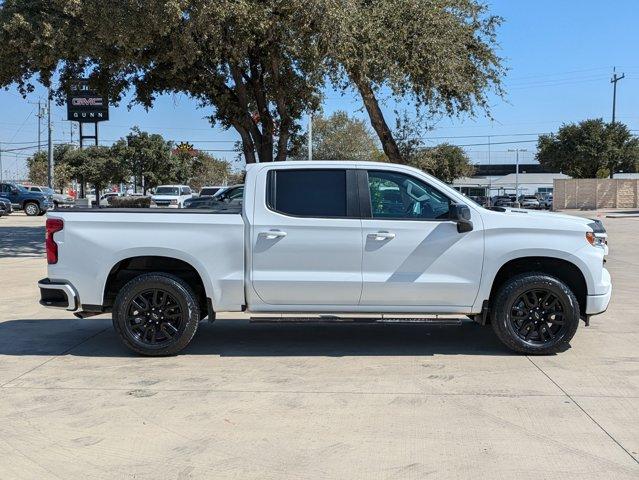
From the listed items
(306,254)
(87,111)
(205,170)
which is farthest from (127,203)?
(205,170)

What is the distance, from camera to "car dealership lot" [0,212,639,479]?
161 inches

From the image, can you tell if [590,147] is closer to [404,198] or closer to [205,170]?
[205,170]

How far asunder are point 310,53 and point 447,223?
10.1 meters

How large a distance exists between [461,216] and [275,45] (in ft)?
39.2

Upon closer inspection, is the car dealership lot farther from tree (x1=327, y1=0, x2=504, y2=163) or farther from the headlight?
tree (x1=327, y1=0, x2=504, y2=163)

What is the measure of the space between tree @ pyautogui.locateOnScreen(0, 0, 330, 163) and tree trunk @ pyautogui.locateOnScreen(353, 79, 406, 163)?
134 centimetres

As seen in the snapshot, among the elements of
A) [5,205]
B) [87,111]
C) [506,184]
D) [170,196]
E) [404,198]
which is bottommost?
[5,205]

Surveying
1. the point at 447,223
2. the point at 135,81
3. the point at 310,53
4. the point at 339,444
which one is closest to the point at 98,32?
the point at 310,53

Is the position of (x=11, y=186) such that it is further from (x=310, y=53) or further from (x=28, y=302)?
(x=28, y=302)

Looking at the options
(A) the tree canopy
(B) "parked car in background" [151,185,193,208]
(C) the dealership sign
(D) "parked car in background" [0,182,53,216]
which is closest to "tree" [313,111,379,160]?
(B) "parked car in background" [151,185,193,208]

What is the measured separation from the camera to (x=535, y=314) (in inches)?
253

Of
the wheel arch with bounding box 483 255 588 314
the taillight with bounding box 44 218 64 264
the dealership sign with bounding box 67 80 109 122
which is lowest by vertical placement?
the wheel arch with bounding box 483 255 588 314

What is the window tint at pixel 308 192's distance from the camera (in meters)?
6.41

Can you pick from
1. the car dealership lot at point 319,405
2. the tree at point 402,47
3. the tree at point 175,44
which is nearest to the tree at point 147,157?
the tree at point 175,44
